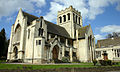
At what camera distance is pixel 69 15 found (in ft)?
147

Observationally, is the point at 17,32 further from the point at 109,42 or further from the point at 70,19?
the point at 109,42

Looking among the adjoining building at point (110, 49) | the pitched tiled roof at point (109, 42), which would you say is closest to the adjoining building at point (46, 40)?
the adjoining building at point (110, 49)

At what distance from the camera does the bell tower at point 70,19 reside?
41219 mm

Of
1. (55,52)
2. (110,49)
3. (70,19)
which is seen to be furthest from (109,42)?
(55,52)

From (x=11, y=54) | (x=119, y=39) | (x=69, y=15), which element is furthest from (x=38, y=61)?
(x=119, y=39)

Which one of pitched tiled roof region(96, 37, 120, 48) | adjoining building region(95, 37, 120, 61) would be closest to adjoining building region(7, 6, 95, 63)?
adjoining building region(95, 37, 120, 61)

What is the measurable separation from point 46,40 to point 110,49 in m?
23.9

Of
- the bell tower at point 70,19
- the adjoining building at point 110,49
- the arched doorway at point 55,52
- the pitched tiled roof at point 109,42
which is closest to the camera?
the arched doorway at point 55,52

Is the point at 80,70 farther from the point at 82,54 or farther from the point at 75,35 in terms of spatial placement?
the point at 75,35

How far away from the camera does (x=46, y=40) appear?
91.9 feet

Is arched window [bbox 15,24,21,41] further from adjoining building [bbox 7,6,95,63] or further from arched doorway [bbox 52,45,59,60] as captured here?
arched doorway [bbox 52,45,59,60]

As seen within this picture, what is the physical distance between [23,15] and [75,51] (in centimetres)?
1968

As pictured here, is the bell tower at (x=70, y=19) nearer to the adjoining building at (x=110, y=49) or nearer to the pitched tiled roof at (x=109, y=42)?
the pitched tiled roof at (x=109, y=42)

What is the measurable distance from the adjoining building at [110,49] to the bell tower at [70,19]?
11610 millimetres
